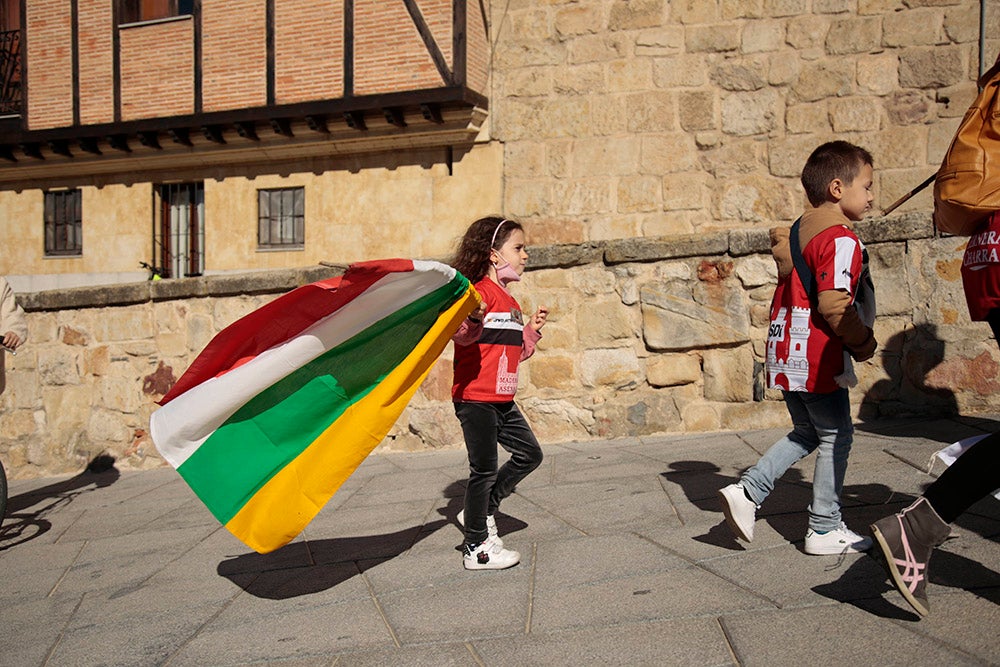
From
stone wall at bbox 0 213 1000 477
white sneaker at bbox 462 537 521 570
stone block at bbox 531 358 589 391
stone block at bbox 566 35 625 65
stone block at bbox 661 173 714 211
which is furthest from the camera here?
stone block at bbox 566 35 625 65

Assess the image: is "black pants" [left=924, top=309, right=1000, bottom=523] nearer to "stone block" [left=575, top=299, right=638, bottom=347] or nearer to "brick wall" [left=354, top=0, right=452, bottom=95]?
"stone block" [left=575, top=299, right=638, bottom=347]

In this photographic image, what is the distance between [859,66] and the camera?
12211mm

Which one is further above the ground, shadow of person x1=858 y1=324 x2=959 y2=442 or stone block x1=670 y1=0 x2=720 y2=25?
stone block x1=670 y1=0 x2=720 y2=25

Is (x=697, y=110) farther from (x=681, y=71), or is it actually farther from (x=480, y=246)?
(x=480, y=246)

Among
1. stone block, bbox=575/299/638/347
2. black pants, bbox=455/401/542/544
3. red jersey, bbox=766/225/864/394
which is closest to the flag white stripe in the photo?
black pants, bbox=455/401/542/544

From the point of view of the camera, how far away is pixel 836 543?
12.6 ft

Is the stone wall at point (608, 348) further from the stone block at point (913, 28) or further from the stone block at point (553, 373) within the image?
the stone block at point (913, 28)

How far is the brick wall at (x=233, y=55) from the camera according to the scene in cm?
1464

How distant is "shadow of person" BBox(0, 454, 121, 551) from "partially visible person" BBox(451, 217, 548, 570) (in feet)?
11.6

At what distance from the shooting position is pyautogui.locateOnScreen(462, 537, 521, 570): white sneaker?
166 inches

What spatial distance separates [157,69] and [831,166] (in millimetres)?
13940

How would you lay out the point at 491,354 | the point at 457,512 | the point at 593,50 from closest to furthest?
the point at 491,354 → the point at 457,512 → the point at 593,50

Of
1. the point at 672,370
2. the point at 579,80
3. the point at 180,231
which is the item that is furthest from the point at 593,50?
the point at 180,231

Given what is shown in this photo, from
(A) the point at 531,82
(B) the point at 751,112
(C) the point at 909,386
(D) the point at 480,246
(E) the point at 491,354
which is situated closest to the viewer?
(E) the point at 491,354
